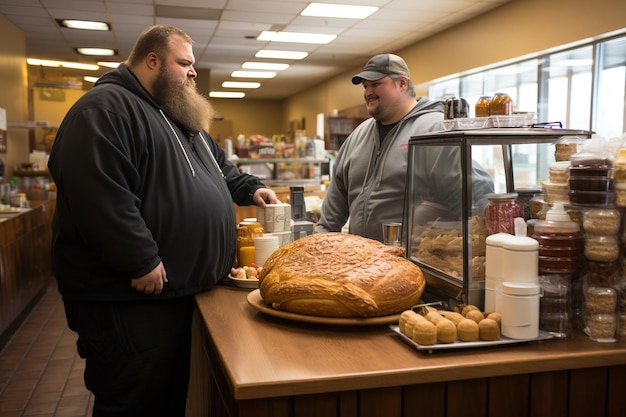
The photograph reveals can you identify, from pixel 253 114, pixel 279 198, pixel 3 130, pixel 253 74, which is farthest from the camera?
pixel 253 114

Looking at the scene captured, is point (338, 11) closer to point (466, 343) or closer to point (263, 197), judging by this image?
point (263, 197)

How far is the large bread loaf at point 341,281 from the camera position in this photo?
146 centimetres

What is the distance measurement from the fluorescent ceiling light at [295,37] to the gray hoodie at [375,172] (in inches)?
221

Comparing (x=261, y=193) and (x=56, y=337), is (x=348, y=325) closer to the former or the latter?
(x=261, y=193)

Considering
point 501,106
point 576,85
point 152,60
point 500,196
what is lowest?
point 500,196

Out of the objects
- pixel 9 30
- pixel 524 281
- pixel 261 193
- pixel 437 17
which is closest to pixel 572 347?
pixel 524 281

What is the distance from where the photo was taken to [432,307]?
1535 millimetres

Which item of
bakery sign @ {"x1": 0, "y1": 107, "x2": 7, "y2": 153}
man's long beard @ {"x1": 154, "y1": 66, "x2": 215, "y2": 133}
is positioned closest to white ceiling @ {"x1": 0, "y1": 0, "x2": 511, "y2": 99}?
bakery sign @ {"x1": 0, "y1": 107, "x2": 7, "y2": 153}

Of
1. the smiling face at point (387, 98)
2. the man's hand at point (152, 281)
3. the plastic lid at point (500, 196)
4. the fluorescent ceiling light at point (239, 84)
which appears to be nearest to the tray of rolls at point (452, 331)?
the plastic lid at point (500, 196)

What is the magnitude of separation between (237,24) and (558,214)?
276 inches

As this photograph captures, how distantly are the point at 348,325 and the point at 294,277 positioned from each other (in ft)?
0.62

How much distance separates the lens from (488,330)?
1336 millimetres

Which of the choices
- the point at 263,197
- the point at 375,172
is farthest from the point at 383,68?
the point at 263,197

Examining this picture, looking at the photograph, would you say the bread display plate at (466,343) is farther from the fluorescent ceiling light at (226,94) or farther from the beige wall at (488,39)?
the fluorescent ceiling light at (226,94)
